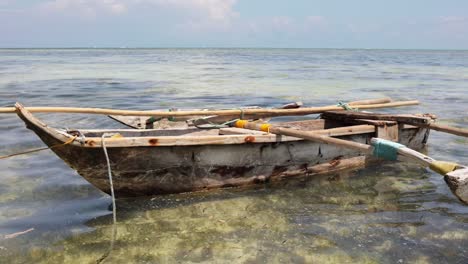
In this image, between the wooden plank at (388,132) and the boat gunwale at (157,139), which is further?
the wooden plank at (388,132)

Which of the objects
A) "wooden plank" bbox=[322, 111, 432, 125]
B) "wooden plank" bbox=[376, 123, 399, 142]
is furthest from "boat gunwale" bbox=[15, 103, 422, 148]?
"wooden plank" bbox=[322, 111, 432, 125]

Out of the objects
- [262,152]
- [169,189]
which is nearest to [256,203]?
[262,152]

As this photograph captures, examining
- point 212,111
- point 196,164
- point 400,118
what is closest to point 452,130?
point 400,118

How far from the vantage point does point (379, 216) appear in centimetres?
556

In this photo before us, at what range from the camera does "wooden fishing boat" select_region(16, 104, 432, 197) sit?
4.98 meters

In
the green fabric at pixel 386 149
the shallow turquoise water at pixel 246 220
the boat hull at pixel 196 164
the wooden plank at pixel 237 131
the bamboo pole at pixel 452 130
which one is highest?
the green fabric at pixel 386 149

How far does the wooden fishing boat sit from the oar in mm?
279

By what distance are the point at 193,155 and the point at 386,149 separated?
7.76ft

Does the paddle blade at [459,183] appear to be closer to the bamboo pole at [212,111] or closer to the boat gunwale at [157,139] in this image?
the boat gunwale at [157,139]

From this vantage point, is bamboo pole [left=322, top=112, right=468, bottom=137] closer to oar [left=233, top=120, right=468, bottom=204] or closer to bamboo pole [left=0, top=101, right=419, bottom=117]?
bamboo pole [left=0, top=101, right=419, bottom=117]

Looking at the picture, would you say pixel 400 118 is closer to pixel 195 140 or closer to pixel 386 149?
pixel 386 149

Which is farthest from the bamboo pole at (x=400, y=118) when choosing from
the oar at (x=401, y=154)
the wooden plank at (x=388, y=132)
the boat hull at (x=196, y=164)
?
the oar at (x=401, y=154)

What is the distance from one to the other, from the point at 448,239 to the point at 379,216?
0.86 metres

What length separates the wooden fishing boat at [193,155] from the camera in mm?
4982
